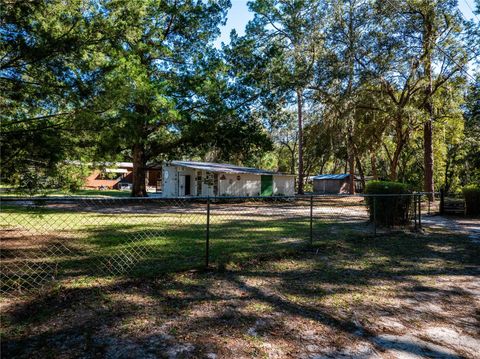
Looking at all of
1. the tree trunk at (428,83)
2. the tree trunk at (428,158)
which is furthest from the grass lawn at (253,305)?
the tree trunk at (428,158)

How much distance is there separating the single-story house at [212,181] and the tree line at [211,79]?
3.47 meters

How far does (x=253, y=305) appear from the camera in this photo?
401 cm

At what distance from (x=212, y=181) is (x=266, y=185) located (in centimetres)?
595

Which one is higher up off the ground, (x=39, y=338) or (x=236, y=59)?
(x=236, y=59)

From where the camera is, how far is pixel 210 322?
11.5 ft

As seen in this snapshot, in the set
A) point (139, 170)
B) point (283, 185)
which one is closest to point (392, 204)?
point (139, 170)

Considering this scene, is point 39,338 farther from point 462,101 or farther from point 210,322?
point 462,101

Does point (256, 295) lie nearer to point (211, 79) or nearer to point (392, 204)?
point (392, 204)

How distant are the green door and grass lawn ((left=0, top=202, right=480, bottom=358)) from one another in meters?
21.7

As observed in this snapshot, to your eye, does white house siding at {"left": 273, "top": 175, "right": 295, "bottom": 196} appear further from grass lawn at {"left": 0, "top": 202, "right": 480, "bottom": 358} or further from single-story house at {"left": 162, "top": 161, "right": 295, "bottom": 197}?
grass lawn at {"left": 0, "top": 202, "right": 480, "bottom": 358}

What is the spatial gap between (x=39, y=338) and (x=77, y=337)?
0.33 metres

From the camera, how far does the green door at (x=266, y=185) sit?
29280 millimetres

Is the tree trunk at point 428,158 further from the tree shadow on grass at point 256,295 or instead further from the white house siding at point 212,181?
the tree shadow on grass at point 256,295

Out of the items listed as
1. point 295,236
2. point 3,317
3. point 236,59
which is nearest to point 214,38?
point 236,59
